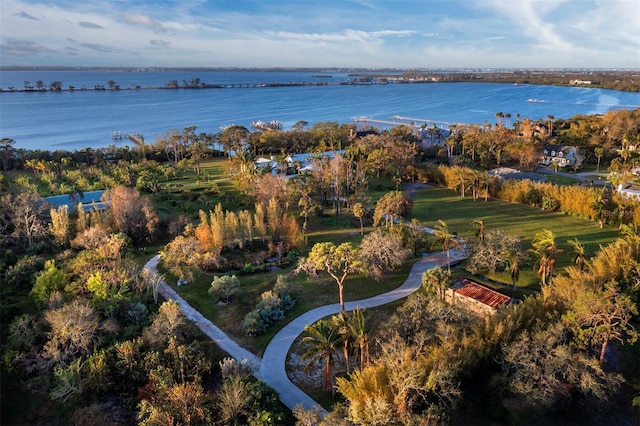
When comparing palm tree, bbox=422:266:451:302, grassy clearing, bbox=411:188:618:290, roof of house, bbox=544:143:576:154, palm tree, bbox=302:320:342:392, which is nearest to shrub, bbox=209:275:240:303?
palm tree, bbox=302:320:342:392

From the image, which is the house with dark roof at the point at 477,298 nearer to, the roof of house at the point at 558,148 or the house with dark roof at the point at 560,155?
the house with dark roof at the point at 560,155

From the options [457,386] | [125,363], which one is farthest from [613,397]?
[125,363]

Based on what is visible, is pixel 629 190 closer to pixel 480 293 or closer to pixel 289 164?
pixel 480 293

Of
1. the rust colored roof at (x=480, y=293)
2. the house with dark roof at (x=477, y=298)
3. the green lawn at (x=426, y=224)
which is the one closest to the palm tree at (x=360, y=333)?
the green lawn at (x=426, y=224)

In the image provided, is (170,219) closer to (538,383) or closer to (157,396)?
(157,396)

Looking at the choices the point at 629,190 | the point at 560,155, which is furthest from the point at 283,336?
the point at 560,155

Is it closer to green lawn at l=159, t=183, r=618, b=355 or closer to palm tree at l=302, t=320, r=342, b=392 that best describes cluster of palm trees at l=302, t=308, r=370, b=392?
palm tree at l=302, t=320, r=342, b=392
